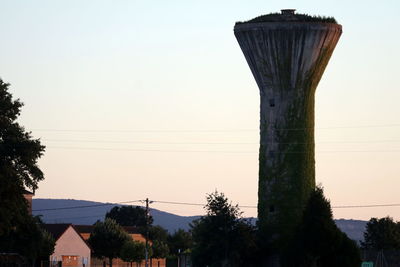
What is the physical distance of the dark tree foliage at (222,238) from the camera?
94.1 metres

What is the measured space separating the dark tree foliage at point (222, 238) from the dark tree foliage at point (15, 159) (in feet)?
50.0

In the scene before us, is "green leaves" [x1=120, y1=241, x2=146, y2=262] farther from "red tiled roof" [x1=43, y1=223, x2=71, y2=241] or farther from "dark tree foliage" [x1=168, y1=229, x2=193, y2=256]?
"dark tree foliage" [x1=168, y1=229, x2=193, y2=256]

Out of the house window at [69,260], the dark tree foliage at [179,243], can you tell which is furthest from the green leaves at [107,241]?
the dark tree foliage at [179,243]

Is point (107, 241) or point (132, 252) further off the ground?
point (107, 241)

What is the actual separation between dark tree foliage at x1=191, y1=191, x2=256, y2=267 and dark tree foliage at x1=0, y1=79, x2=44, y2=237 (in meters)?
15.2

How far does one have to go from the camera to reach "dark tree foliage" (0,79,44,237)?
84188 millimetres

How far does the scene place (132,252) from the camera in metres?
142

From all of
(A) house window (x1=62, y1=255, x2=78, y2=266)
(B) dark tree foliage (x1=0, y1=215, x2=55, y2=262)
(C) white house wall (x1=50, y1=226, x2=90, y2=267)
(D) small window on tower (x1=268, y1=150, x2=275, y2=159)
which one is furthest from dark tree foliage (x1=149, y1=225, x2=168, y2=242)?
(B) dark tree foliage (x1=0, y1=215, x2=55, y2=262)

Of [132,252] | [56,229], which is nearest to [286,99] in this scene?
[56,229]

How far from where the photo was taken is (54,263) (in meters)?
125

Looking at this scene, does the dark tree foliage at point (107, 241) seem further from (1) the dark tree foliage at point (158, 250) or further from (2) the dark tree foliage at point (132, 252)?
(1) the dark tree foliage at point (158, 250)

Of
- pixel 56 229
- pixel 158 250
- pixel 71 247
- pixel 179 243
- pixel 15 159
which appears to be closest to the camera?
pixel 15 159

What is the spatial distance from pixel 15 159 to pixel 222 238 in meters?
18.4

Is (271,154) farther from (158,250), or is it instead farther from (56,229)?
(158,250)
